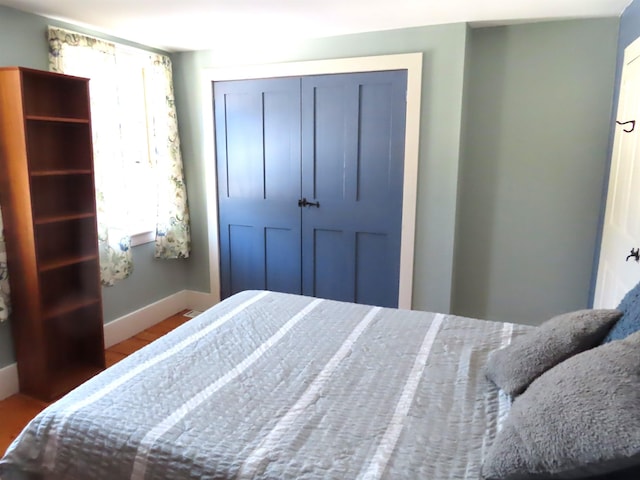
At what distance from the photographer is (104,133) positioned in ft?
9.99

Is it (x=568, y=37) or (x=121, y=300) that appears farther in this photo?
(x=121, y=300)

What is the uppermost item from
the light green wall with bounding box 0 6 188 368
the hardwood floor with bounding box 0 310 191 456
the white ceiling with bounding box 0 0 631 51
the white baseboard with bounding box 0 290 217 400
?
the white ceiling with bounding box 0 0 631 51

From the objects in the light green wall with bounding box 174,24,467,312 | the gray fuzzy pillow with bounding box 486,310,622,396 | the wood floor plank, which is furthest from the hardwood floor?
the gray fuzzy pillow with bounding box 486,310,622,396

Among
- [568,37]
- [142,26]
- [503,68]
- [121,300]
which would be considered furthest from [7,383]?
[568,37]

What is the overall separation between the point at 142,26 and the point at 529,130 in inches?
103

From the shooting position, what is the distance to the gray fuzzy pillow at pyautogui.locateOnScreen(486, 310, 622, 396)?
1336 millimetres

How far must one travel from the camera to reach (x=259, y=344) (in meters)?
1.80

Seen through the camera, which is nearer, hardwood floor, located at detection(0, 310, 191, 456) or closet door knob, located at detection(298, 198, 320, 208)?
hardwood floor, located at detection(0, 310, 191, 456)

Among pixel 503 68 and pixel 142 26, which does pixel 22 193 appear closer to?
pixel 142 26

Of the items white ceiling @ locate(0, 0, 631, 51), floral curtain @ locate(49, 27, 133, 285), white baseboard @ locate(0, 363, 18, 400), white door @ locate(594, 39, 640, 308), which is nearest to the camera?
white door @ locate(594, 39, 640, 308)

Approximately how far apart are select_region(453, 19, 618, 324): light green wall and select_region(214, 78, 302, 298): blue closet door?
4.07 ft

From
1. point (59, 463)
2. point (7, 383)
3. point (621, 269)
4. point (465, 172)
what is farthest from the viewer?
point (465, 172)

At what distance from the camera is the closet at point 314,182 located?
3.13 metres

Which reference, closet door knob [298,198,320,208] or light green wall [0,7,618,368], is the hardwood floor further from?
closet door knob [298,198,320,208]
